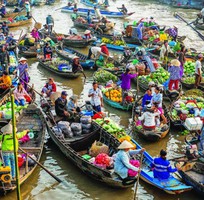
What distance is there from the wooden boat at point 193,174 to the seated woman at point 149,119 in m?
2.15

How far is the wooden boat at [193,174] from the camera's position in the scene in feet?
30.7

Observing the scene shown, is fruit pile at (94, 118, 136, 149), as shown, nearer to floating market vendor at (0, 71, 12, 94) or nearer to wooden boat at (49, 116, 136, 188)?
wooden boat at (49, 116, 136, 188)

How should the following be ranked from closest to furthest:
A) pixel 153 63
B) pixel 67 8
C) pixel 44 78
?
pixel 153 63, pixel 44 78, pixel 67 8

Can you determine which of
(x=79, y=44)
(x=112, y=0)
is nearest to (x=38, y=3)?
(x=112, y=0)

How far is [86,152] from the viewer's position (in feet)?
36.7

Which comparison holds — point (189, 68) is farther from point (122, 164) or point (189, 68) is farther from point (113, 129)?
point (122, 164)

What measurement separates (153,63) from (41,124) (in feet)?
21.9

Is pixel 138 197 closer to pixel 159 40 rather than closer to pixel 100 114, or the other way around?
pixel 100 114

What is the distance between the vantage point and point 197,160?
32.5 ft

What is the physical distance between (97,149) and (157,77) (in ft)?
Answer: 21.4

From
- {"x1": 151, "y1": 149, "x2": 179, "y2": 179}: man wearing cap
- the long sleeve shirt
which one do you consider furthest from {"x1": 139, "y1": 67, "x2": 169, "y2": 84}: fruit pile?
the long sleeve shirt

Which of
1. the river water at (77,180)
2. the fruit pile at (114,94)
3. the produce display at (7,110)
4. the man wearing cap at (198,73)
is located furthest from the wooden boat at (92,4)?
the produce display at (7,110)

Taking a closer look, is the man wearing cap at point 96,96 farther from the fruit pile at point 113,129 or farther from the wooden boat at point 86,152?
the wooden boat at point 86,152

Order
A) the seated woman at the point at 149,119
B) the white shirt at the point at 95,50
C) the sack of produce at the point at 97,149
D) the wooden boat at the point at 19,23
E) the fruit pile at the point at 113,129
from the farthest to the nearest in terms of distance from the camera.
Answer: the wooden boat at the point at 19,23 → the white shirt at the point at 95,50 → the seated woman at the point at 149,119 → the fruit pile at the point at 113,129 → the sack of produce at the point at 97,149
